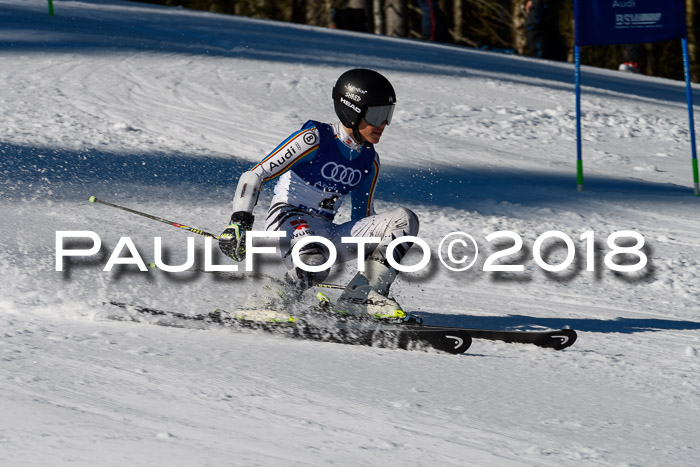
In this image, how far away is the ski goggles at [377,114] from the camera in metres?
4.65

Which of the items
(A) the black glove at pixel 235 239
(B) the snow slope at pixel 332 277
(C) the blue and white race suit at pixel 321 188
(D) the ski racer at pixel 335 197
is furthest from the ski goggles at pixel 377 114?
(B) the snow slope at pixel 332 277

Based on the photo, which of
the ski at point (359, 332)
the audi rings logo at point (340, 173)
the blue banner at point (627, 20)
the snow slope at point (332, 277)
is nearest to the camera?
the snow slope at point (332, 277)

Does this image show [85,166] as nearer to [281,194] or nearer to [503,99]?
[281,194]

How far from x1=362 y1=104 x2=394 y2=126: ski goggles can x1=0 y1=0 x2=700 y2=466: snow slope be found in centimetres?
111

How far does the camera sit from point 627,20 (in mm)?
8664

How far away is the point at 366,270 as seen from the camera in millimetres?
4672

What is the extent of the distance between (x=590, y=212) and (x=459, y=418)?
4950mm

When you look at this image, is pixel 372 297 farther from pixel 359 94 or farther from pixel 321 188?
pixel 359 94

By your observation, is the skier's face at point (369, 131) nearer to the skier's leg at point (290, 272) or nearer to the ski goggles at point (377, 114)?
the ski goggles at point (377, 114)

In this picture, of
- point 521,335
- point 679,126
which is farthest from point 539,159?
point 521,335

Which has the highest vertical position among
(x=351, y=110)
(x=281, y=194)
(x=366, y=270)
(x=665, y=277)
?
(x=351, y=110)

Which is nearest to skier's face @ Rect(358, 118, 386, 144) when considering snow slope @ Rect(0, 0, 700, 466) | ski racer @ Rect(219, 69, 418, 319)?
ski racer @ Rect(219, 69, 418, 319)

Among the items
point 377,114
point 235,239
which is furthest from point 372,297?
point 377,114

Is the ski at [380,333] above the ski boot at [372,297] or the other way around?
the other way around
